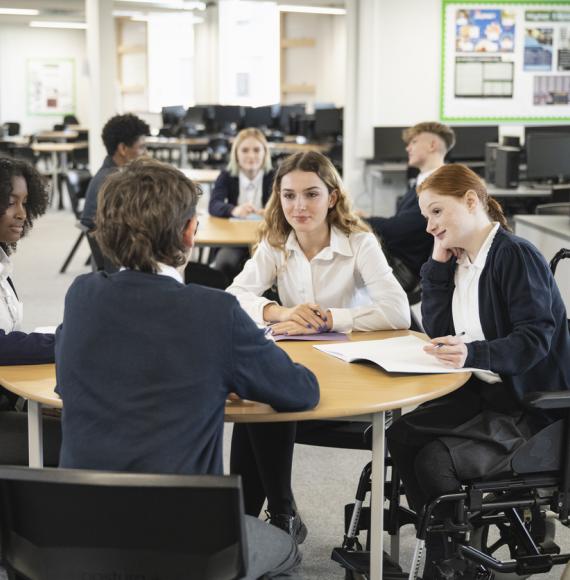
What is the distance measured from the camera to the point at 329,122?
38.3 ft

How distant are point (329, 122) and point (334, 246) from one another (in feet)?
29.7

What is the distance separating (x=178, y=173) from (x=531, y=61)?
8.16 metres

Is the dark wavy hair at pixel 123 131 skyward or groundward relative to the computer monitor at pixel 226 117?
groundward

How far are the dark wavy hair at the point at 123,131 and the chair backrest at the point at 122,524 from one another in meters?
4.06

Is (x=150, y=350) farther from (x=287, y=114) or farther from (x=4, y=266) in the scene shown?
(x=287, y=114)

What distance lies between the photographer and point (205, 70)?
54.8ft

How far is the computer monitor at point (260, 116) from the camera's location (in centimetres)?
1411

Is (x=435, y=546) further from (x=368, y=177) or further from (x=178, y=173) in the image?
(x=368, y=177)

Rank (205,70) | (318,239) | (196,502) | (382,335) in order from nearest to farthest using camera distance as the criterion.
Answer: (196,502)
(382,335)
(318,239)
(205,70)

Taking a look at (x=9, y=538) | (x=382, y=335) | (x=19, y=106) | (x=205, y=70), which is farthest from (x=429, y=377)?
(x=19, y=106)

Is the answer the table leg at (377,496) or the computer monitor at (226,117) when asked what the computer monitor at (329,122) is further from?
the table leg at (377,496)

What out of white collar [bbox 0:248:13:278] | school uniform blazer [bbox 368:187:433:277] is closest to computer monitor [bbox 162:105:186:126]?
school uniform blazer [bbox 368:187:433:277]

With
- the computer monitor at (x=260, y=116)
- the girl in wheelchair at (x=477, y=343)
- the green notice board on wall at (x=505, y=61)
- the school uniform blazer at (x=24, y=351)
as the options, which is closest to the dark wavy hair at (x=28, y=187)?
the school uniform blazer at (x=24, y=351)

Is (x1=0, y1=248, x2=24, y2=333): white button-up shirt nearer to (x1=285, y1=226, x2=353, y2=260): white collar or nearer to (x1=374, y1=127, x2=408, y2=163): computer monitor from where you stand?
(x1=285, y1=226, x2=353, y2=260): white collar
